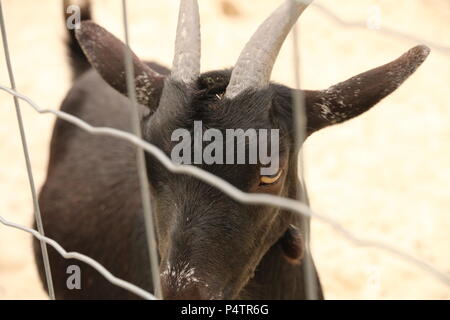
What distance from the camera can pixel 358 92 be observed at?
2.32 metres

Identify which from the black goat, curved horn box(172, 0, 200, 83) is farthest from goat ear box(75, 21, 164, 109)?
curved horn box(172, 0, 200, 83)

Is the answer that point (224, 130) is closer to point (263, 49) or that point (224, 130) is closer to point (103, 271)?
point (263, 49)

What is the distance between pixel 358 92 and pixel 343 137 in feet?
13.0

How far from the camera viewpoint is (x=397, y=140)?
6051mm

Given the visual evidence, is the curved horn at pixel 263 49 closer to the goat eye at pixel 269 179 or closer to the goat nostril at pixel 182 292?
the goat eye at pixel 269 179

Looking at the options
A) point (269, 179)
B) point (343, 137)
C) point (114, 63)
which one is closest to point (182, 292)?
point (269, 179)

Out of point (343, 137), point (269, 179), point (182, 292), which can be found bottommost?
point (182, 292)

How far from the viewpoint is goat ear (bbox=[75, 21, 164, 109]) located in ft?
8.70

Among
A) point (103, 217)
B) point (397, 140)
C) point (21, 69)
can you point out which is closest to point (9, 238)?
point (103, 217)

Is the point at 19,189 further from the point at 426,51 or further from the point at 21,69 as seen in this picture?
the point at 426,51

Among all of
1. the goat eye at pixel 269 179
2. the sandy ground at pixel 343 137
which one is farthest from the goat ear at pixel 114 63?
the sandy ground at pixel 343 137

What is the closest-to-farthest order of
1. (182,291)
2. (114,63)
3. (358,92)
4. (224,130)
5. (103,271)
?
(103,271) < (182,291) < (224,130) < (358,92) < (114,63)

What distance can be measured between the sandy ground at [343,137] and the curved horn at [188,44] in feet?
4.88

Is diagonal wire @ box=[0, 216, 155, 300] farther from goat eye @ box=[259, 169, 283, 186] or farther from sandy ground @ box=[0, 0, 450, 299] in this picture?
sandy ground @ box=[0, 0, 450, 299]
